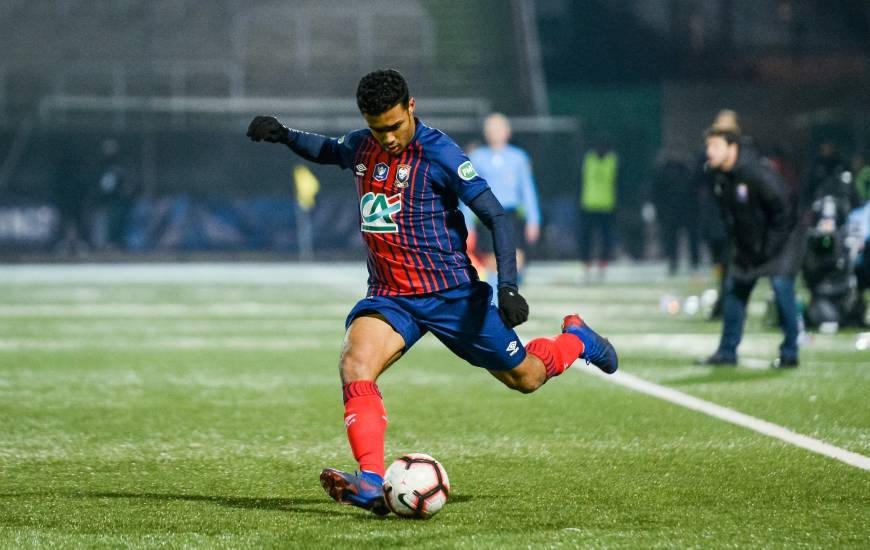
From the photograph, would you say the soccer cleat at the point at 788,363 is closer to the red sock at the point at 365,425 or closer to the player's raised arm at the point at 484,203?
the player's raised arm at the point at 484,203

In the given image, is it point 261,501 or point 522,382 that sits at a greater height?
point 522,382

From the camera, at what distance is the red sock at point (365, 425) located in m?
5.59

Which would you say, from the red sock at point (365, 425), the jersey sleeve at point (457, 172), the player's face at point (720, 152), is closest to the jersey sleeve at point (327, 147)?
the jersey sleeve at point (457, 172)

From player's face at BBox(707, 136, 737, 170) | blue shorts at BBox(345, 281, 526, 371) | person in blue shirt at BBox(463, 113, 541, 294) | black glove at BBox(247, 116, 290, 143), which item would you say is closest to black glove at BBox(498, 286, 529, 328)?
blue shorts at BBox(345, 281, 526, 371)

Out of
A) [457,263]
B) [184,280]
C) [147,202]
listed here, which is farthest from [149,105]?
[457,263]

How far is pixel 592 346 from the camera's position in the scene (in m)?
7.20

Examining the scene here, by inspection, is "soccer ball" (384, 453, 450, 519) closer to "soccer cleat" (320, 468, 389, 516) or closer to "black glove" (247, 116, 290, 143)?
"soccer cleat" (320, 468, 389, 516)

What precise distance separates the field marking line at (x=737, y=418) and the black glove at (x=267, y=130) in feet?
9.35

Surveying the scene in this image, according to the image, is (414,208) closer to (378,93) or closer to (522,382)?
(378,93)

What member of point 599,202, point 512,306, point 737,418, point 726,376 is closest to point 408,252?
point 512,306

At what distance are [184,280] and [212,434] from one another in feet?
49.0

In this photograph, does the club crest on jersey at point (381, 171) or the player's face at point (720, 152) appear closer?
the club crest on jersey at point (381, 171)

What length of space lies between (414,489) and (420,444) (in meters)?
1.97

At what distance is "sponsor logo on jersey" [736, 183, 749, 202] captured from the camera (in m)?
10.3
